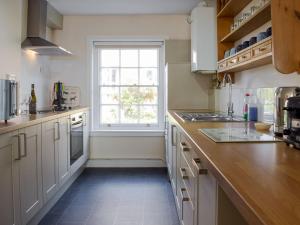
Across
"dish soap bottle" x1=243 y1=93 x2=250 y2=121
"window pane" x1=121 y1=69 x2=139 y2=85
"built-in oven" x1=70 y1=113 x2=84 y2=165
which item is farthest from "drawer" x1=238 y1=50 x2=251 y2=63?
"window pane" x1=121 y1=69 x2=139 y2=85

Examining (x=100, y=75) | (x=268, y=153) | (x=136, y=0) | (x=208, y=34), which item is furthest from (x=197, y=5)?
(x=268, y=153)

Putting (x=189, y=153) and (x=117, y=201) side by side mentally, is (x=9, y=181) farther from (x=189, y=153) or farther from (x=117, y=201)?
Result: (x=117, y=201)

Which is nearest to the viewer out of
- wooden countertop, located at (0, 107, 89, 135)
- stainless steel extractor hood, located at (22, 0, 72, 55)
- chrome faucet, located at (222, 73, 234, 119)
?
wooden countertop, located at (0, 107, 89, 135)

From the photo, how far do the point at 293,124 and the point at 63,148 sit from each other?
8.10ft

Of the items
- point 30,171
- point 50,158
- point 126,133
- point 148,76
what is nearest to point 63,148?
point 50,158

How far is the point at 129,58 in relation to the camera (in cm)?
475

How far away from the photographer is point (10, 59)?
3.25 m

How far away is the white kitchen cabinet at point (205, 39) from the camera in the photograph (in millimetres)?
3801

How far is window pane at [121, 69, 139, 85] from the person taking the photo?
4770 mm

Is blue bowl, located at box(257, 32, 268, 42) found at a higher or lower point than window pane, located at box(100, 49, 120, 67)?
lower

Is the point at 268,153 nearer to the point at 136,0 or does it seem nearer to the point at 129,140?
the point at 136,0

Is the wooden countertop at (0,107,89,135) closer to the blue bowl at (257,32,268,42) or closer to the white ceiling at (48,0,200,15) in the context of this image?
the white ceiling at (48,0,200,15)

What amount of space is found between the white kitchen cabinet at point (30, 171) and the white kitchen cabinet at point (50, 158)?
104 mm

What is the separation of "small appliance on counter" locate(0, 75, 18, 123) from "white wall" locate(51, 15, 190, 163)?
A: 2.31 meters
